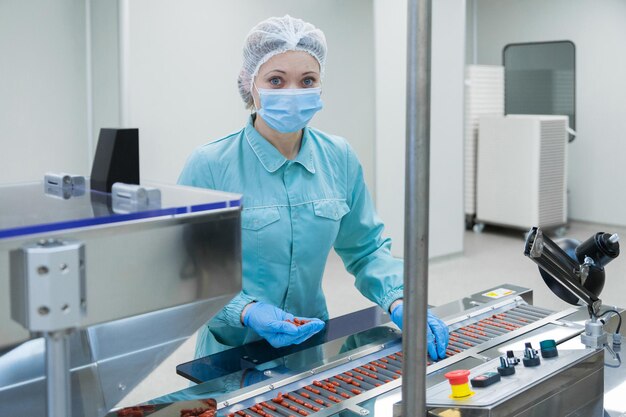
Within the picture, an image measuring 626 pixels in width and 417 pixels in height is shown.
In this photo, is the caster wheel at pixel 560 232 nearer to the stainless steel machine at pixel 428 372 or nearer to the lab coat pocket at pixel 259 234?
the stainless steel machine at pixel 428 372

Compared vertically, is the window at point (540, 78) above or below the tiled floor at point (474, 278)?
above

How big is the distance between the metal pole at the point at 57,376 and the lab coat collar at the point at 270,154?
1.05 m

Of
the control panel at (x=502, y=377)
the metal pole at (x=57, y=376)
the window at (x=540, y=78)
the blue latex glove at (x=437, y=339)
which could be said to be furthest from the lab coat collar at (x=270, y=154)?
the window at (x=540, y=78)

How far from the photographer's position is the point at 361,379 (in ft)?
4.40

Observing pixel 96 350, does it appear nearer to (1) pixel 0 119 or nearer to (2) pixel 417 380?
(2) pixel 417 380

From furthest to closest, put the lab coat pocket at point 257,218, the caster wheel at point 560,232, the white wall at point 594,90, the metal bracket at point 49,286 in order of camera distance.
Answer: the white wall at point 594,90 < the caster wheel at point 560,232 < the lab coat pocket at point 257,218 < the metal bracket at point 49,286

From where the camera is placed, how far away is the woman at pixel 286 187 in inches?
66.7

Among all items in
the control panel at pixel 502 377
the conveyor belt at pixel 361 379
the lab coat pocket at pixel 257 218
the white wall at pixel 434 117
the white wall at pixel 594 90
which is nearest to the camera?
the control panel at pixel 502 377

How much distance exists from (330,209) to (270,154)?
0.20 metres

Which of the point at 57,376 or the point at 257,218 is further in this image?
the point at 257,218

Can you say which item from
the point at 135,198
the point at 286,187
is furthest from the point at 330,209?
the point at 135,198

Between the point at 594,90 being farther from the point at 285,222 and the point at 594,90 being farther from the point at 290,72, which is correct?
the point at 285,222

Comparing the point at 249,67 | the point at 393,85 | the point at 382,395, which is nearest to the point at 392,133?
the point at 393,85

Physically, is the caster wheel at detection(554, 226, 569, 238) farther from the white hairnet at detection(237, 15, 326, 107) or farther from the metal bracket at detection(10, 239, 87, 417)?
the metal bracket at detection(10, 239, 87, 417)
